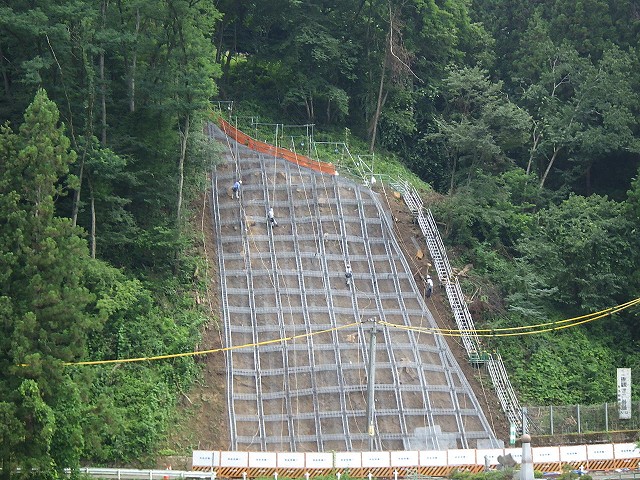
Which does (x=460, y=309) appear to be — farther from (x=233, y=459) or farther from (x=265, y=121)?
(x=265, y=121)

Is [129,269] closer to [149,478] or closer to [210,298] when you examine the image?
[210,298]

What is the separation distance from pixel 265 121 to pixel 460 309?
14.8 metres

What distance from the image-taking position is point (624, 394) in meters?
43.6

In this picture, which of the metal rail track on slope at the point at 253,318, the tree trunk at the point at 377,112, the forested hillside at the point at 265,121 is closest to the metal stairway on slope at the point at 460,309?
the forested hillside at the point at 265,121

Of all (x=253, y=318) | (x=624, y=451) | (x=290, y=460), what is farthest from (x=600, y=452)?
(x=253, y=318)

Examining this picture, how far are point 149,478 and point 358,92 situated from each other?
87.8 ft

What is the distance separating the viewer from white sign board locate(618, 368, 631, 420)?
43438 mm

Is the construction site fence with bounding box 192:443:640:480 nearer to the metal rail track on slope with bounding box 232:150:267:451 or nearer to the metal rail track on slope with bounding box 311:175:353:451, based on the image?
the metal rail track on slope with bounding box 311:175:353:451

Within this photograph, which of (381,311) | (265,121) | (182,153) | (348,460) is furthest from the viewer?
(265,121)

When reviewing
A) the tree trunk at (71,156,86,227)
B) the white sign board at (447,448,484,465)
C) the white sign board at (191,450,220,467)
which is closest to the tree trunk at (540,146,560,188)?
the white sign board at (447,448,484,465)

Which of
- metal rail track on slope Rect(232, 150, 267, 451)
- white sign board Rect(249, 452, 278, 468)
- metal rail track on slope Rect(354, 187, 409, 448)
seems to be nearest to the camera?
white sign board Rect(249, 452, 278, 468)

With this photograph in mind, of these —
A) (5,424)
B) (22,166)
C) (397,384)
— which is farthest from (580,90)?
(5,424)

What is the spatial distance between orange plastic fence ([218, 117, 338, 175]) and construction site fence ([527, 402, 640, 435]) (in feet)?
46.7

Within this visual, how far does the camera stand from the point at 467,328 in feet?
150
